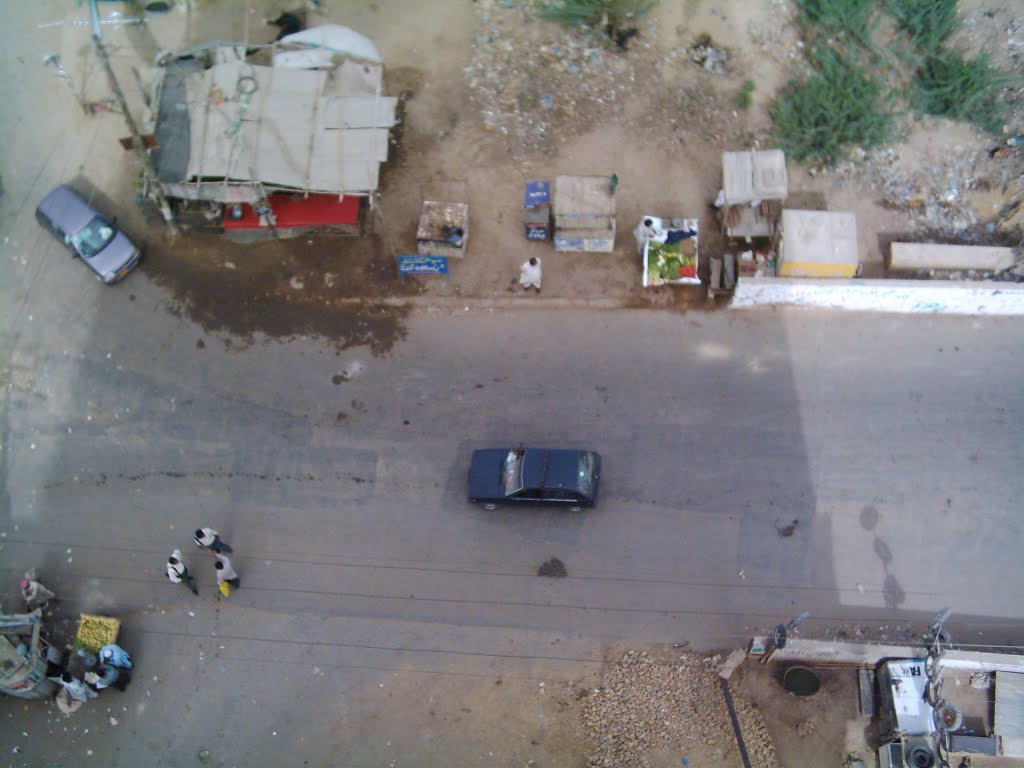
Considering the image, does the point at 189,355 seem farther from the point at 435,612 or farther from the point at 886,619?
the point at 886,619

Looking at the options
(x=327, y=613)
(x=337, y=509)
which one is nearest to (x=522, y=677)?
(x=327, y=613)

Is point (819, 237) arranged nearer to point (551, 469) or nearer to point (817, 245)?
point (817, 245)

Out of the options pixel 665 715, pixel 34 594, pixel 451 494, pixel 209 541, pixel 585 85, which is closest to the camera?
pixel 665 715

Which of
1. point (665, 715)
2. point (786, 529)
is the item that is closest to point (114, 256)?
point (665, 715)

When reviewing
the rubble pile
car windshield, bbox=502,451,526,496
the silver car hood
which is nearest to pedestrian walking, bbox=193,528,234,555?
car windshield, bbox=502,451,526,496

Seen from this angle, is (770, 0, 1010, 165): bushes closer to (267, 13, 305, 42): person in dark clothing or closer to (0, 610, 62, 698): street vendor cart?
(267, 13, 305, 42): person in dark clothing

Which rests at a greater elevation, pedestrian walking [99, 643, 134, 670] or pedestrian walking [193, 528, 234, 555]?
pedestrian walking [193, 528, 234, 555]
